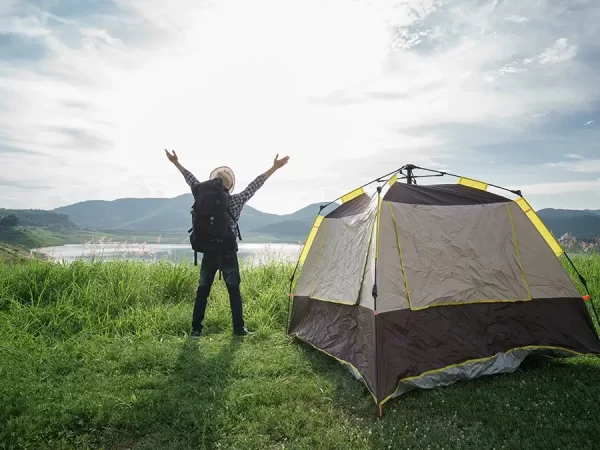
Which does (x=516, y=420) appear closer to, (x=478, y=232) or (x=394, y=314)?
(x=394, y=314)

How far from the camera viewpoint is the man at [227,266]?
616cm

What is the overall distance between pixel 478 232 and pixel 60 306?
591 cm

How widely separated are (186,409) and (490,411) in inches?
110

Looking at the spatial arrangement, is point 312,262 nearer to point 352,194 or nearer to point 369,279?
point 352,194

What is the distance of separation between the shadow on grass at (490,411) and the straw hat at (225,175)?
2995 millimetres

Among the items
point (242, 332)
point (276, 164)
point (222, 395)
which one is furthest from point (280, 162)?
point (222, 395)

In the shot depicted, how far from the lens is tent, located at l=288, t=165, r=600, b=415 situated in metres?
4.43

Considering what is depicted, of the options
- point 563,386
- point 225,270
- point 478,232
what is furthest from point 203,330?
point 563,386

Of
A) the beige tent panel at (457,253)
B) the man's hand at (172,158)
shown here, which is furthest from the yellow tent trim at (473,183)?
the man's hand at (172,158)

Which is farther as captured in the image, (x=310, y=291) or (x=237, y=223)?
(x=237, y=223)

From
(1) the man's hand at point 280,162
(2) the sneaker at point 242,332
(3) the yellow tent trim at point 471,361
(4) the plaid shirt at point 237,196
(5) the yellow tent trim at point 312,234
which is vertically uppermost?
(1) the man's hand at point 280,162

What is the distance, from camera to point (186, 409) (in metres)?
3.97

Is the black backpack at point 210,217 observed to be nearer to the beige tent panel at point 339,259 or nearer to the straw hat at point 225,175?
the straw hat at point 225,175

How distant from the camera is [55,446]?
345 centimetres
